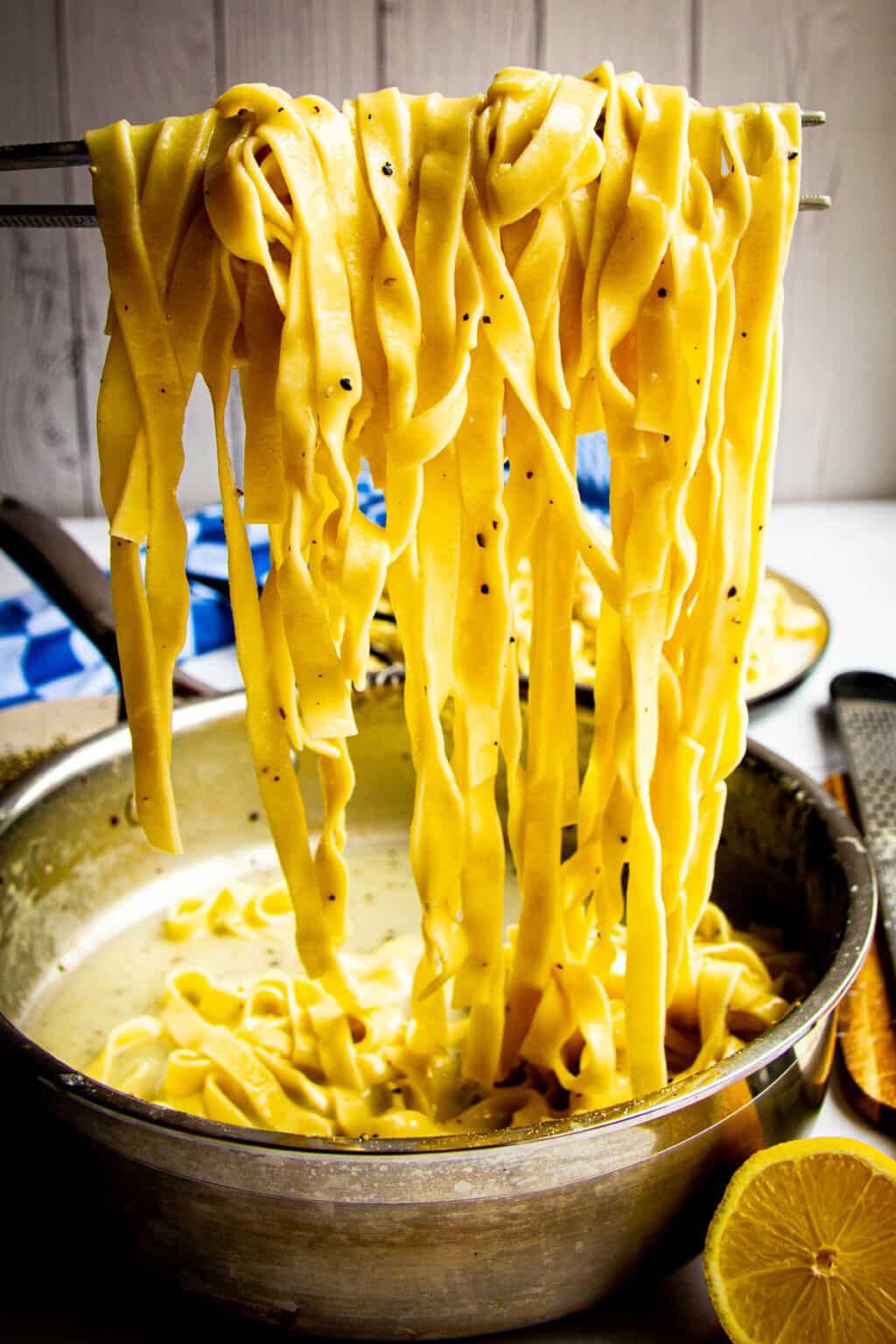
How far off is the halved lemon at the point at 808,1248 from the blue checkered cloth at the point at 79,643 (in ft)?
2.92

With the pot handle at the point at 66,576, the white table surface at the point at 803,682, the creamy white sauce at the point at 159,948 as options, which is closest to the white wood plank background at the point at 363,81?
the white table surface at the point at 803,682

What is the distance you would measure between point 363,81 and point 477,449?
157 cm

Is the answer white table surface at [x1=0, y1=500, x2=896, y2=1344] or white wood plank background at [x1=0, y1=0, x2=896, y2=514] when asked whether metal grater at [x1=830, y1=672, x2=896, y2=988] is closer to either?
white table surface at [x1=0, y1=500, x2=896, y2=1344]

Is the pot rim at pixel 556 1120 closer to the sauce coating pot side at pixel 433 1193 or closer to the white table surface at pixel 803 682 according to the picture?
the sauce coating pot side at pixel 433 1193

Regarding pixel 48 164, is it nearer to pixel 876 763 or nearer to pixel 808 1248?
pixel 808 1248

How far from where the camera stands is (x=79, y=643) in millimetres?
1482

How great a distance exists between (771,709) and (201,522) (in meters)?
0.88

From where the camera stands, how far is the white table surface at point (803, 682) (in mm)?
574

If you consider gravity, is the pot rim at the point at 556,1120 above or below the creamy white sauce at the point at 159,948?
above

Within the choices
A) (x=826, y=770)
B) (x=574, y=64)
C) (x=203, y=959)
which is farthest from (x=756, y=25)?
(x=203, y=959)

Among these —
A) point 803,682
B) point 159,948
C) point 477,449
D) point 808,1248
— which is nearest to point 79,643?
point 159,948

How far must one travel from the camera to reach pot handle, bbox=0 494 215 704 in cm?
102

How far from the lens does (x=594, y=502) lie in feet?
5.63

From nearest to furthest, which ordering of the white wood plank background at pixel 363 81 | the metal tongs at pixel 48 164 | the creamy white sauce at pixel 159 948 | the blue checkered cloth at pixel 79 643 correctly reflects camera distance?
the metal tongs at pixel 48 164, the creamy white sauce at pixel 159 948, the blue checkered cloth at pixel 79 643, the white wood plank background at pixel 363 81
